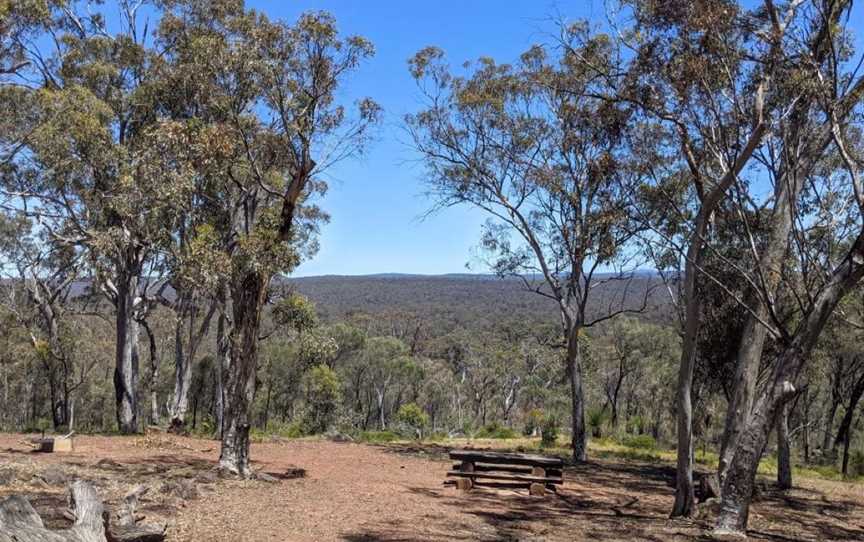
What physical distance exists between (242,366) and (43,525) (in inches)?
269

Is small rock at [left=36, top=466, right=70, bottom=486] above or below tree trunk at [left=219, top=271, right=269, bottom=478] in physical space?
below

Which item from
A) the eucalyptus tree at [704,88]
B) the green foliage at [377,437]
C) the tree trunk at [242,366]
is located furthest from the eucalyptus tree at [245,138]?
the green foliage at [377,437]

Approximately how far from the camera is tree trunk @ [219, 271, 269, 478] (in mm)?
11727

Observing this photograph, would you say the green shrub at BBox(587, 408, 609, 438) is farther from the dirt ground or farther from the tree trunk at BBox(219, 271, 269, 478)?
the tree trunk at BBox(219, 271, 269, 478)

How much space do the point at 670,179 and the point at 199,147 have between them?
8.76 m

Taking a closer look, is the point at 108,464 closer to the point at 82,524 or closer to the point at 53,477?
the point at 53,477

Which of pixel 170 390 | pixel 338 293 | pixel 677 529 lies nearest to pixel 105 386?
pixel 170 390

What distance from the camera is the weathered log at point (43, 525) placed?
449 centimetres

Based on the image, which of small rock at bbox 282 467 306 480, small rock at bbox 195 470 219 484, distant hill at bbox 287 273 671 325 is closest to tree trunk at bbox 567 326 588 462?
small rock at bbox 282 467 306 480

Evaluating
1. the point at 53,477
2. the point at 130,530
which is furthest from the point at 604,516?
the point at 53,477

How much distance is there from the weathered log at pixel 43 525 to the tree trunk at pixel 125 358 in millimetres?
14233

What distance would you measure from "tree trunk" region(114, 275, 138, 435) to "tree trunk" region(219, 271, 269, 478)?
8.51 metres

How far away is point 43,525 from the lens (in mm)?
5129

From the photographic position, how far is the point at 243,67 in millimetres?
11953
